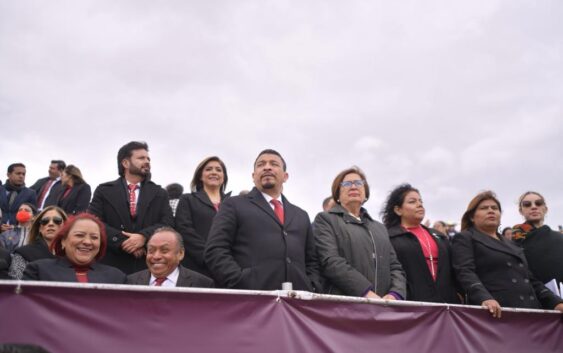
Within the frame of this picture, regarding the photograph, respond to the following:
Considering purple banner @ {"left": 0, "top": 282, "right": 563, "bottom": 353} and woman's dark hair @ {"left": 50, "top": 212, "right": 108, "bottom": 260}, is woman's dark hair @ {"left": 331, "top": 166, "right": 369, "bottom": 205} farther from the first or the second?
woman's dark hair @ {"left": 50, "top": 212, "right": 108, "bottom": 260}

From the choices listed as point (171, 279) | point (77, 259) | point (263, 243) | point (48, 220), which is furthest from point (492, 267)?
point (48, 220)

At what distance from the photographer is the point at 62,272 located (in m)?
4.25

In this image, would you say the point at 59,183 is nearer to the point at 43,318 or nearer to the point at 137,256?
the point at 137,256

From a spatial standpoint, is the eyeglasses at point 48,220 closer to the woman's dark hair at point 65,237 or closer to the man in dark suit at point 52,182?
the woman's dark hair at point 65,237

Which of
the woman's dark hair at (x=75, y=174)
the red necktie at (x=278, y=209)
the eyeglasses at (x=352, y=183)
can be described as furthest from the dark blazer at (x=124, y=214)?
the woman's dark hair at (x=75, y=174)

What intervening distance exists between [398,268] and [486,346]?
45.3 inches

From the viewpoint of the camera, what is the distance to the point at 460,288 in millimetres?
5883

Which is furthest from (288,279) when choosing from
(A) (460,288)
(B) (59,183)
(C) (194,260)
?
(B) (59,183)

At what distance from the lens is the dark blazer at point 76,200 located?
9.07 metres

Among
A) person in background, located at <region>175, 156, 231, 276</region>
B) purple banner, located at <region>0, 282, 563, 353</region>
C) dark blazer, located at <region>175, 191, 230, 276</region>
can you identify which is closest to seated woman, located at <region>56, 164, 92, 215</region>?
person in background, located at <region>175, 156, 231, 276</region>

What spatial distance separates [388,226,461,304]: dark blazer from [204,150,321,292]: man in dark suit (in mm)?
1135

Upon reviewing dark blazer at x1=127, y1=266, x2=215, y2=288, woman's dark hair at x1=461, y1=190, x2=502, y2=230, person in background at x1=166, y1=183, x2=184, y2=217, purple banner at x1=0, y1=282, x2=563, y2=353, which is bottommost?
purple banner at x1=0, y1=282, x2=563, y2=353

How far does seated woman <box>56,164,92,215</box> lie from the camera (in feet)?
29.8

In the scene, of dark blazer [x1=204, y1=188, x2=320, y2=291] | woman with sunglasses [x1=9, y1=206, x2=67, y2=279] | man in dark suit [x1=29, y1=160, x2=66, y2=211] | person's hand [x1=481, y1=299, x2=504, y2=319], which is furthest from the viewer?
man in dark suit [x1=29, y1=160, x2=66, y2=211]
